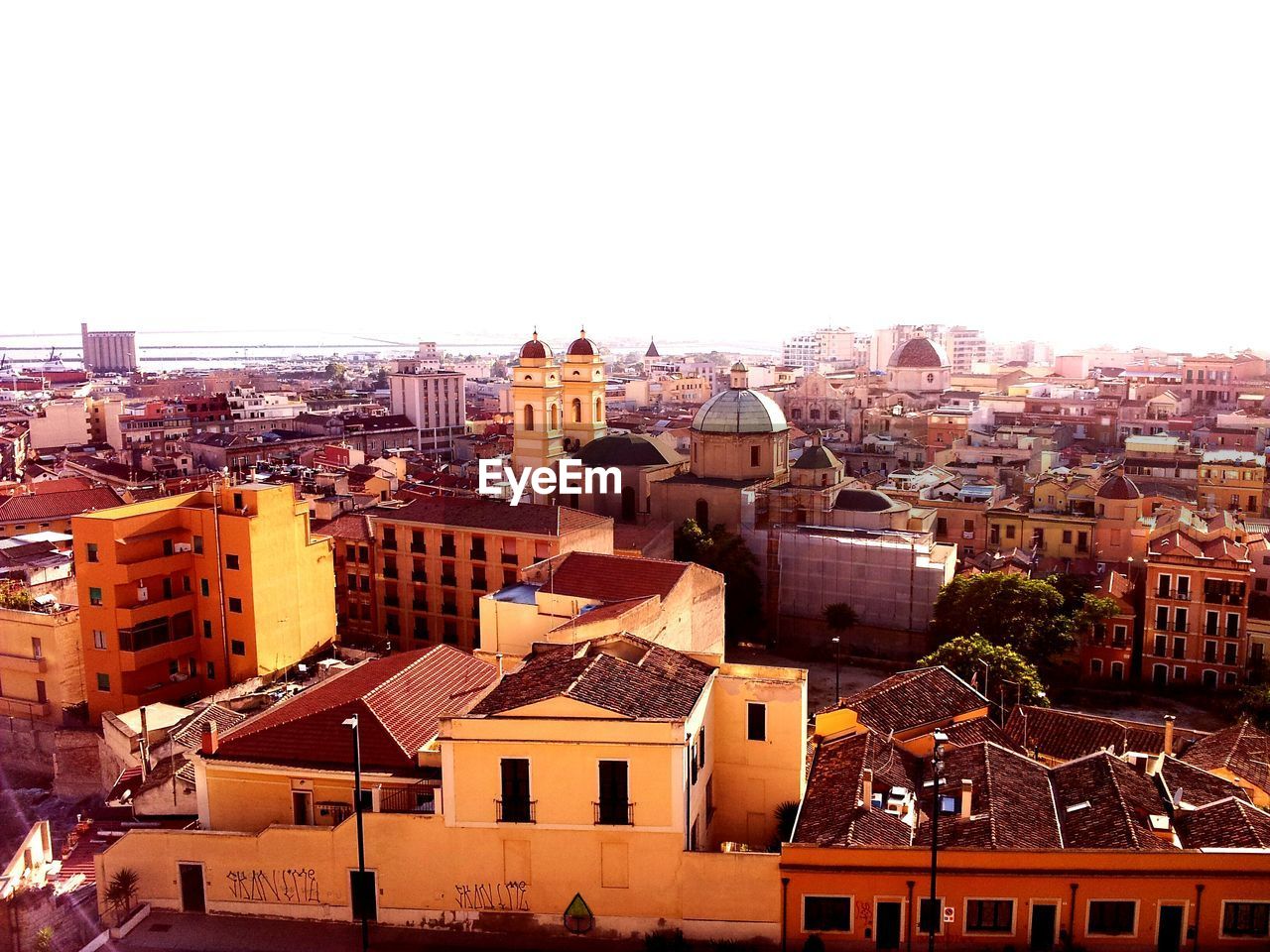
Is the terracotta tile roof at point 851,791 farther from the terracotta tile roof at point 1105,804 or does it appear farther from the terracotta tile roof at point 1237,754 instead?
the terracotta tile roof at point 1237,754

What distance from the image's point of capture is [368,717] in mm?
18656

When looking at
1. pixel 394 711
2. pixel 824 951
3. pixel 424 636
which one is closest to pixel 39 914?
pixel 394 711

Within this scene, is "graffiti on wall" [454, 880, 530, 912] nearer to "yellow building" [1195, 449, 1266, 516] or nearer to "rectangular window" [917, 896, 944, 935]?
"rectangular window" [917, 896, 944, 935]

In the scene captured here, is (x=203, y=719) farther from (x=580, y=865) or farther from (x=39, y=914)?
(x=580, y=865)

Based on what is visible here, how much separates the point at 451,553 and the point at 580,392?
1886cm

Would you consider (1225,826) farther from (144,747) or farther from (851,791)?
(144,747)

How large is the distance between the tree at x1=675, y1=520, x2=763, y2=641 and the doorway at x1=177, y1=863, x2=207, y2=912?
23756mm

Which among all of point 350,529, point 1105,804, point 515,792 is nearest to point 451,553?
point 350,529

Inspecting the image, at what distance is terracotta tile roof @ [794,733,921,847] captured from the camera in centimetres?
1695

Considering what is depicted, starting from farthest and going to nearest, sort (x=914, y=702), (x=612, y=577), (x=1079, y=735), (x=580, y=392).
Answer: (x=580, y=392), (x=612, y=577), (x=914, y=702), (x=1079, y=735)

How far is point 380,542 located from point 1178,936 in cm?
2667

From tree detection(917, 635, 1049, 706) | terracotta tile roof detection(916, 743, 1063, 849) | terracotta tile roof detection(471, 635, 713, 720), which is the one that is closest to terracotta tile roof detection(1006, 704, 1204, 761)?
tree detection(917, 635, 1049, 706)

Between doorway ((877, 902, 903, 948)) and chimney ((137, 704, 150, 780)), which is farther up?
chimney ((137, 704, 150, 780))

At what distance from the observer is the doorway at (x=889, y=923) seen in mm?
16281
